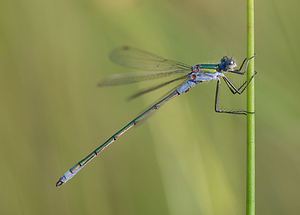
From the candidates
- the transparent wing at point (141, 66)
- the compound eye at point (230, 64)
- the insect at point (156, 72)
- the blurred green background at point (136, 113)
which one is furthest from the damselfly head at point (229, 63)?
the transparent wing at point (141, 66)

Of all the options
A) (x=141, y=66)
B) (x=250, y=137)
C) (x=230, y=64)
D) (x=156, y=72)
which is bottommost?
(x=250, y=137)

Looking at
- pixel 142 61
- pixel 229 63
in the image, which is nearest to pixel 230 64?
pixel 229 63

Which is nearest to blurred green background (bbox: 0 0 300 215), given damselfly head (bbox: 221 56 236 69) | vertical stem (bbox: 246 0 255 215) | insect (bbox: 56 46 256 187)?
insect (bbox: 56 46 256 187)

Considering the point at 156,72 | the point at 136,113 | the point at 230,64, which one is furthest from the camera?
the point at 136,113

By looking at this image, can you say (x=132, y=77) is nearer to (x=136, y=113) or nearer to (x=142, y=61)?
(x=142, y=61)

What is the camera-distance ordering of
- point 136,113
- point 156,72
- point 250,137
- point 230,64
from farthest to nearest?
point 136,113
point 156,72
point 230,64
point 250,137

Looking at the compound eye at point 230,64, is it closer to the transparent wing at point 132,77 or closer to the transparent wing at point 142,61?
the transparent wing at point 142,61
